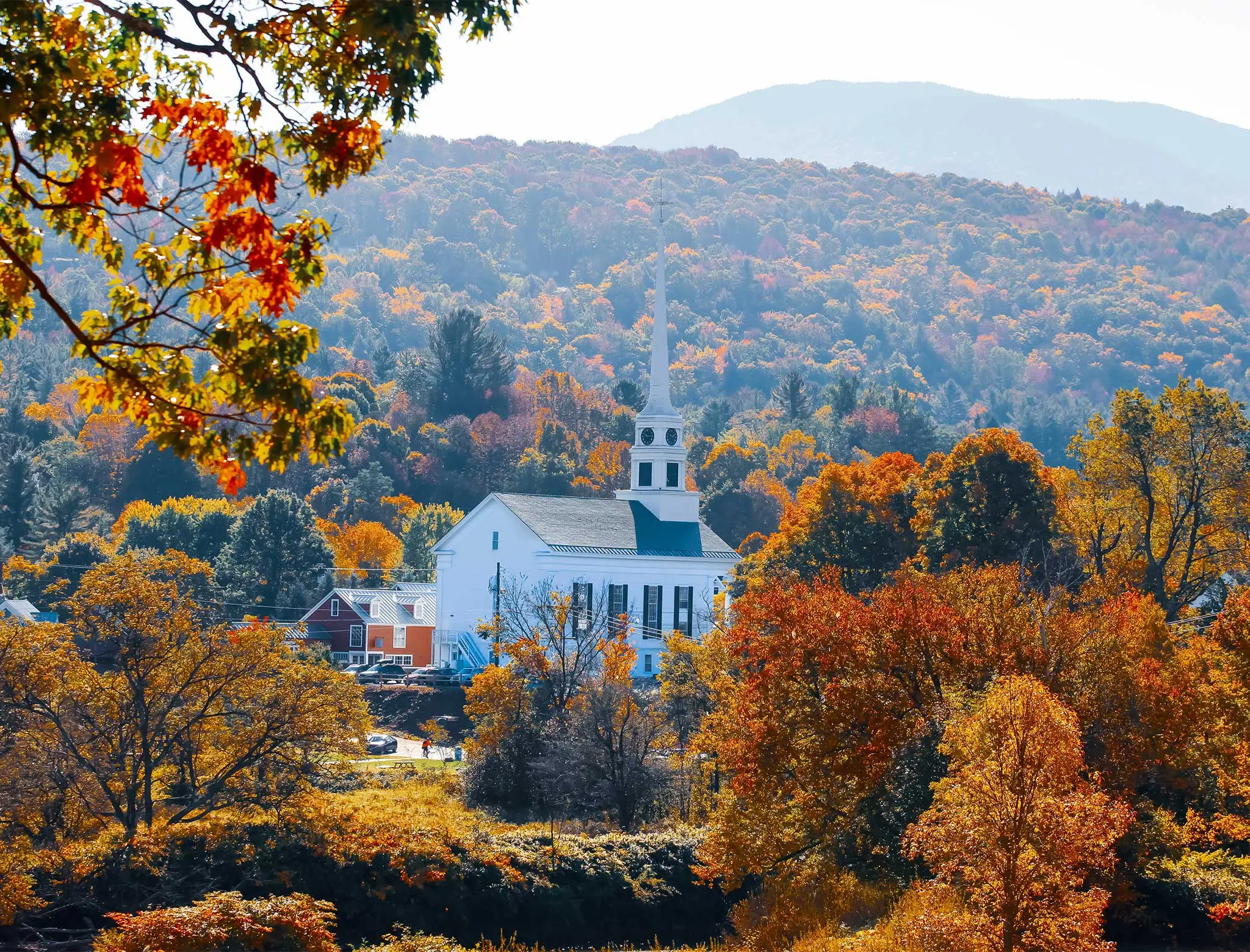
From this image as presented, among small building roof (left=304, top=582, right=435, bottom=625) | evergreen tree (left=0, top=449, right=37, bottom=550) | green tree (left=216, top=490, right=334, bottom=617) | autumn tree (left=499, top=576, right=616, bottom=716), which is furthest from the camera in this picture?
evergreen tree (left=0, top=449, right=37, bottom=550)

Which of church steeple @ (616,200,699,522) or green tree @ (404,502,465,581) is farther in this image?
green tree @ (404,502,465,581)

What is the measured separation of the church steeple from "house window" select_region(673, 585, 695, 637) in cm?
459

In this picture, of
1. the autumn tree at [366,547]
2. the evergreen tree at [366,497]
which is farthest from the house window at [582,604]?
the evergreen tree at [366,497]

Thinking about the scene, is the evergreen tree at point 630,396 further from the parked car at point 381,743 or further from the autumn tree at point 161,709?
the autumn tree at point 161,709

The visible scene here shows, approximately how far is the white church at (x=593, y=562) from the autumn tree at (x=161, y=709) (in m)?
35.7

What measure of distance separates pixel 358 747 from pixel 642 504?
4294 centimetres

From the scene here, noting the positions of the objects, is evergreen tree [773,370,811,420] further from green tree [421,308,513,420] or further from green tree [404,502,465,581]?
green tree [404,502,465,581]

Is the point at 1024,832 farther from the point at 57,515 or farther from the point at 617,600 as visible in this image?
the point at 57,515

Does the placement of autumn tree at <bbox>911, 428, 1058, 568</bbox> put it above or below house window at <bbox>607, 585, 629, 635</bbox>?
above

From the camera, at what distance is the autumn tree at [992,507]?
55656 mm

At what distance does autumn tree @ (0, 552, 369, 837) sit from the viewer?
114 ft

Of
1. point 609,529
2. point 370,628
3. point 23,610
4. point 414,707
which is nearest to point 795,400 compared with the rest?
point 609,529

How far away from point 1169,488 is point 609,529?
31571 mm

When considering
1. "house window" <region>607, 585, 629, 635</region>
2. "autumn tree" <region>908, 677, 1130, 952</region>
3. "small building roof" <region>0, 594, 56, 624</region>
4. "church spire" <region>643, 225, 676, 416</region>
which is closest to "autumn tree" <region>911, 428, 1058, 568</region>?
"house window" <region>607, 585, 629, 635</region>
